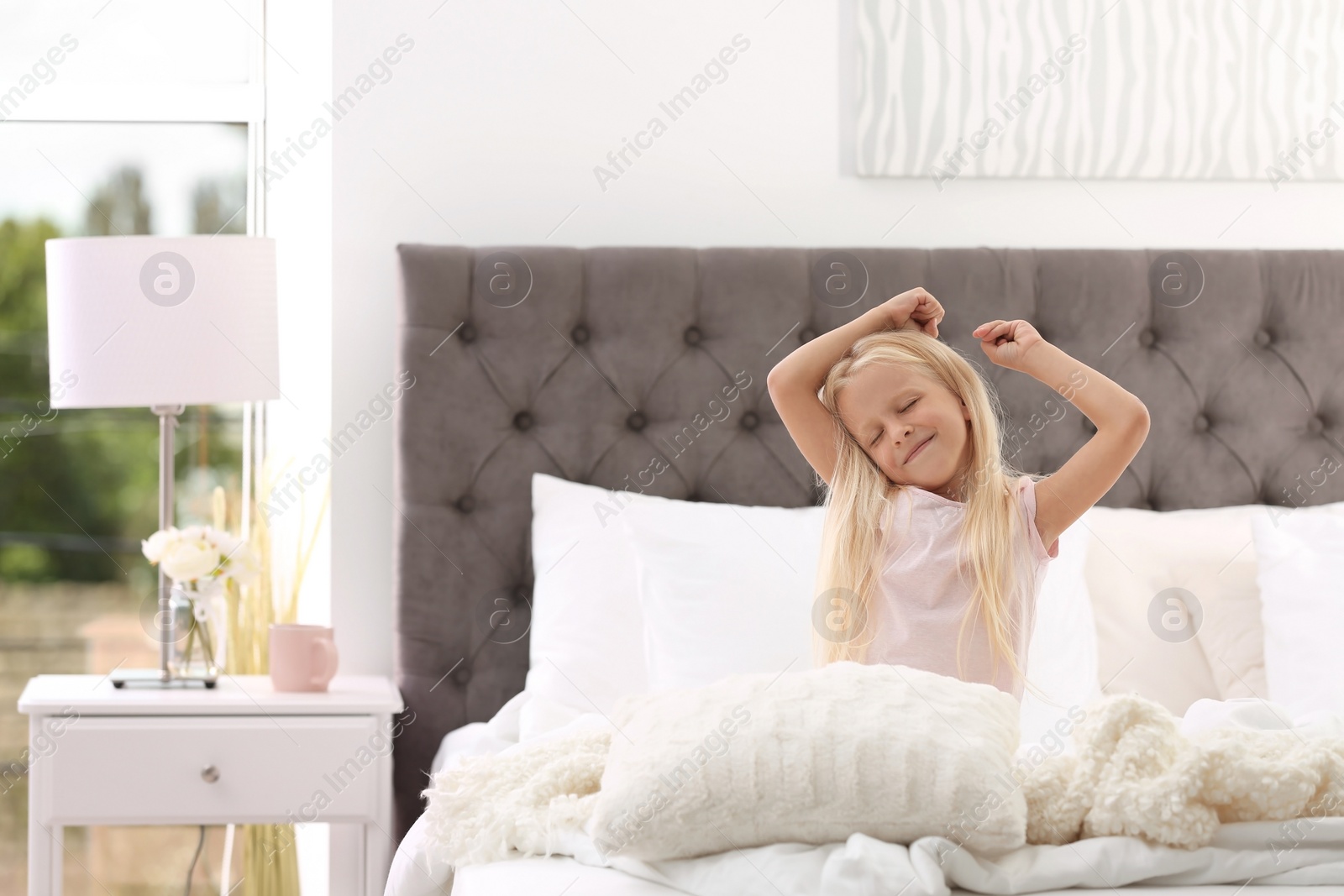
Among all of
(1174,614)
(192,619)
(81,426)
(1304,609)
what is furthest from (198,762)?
(1304,609)

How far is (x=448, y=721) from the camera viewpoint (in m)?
1.84

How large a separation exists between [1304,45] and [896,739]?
1.84 meters

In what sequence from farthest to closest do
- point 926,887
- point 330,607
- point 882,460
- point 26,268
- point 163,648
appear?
point 26,268
point 330,607
point 163,648
point 882,460
point 926,887

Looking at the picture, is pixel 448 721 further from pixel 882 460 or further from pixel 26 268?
pixel 26 268

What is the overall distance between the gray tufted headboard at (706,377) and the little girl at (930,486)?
47cm

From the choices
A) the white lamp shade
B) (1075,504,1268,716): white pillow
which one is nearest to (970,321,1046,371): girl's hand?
(1075,504,1268,716): white pillow

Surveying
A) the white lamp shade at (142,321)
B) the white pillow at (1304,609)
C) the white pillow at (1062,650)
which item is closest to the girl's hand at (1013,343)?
the white pillow at (1062,650)

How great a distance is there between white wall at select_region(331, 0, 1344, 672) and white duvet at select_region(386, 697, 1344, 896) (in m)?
1.19

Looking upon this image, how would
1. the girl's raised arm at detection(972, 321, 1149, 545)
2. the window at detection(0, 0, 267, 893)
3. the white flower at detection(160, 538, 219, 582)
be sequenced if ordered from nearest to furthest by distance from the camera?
the girl's raised arm at detection(972, 321, 1149, 545)
the white flower at detection(160, 538, 219, 582)
the window at detection(0, 0, 267, 893)

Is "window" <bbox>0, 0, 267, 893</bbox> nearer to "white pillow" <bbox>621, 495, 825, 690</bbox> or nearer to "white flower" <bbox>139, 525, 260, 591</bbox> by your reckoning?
"white flower" <bbox>139, 525, 260, 591</bbox>

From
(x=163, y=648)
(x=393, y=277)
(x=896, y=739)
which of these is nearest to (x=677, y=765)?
(x=896, y=739)

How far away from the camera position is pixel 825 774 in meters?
0.93

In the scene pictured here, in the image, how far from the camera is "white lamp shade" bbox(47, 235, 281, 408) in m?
1.68

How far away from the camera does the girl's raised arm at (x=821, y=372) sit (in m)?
1.40
